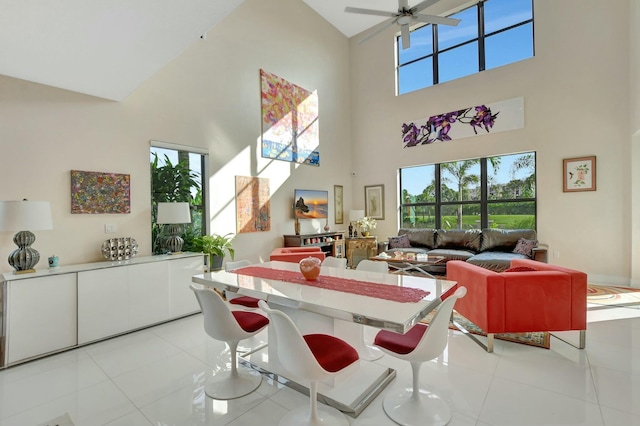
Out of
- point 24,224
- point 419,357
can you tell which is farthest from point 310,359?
point 24,224

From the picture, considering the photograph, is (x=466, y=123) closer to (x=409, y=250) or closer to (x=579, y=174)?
(x=579, y=174)

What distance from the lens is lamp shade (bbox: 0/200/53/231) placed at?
2.71 meters

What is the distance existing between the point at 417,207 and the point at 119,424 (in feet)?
21.3

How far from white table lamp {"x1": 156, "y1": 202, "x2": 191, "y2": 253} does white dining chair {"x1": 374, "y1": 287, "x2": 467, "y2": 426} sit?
10.1 feet

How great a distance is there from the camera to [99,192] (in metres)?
3.64

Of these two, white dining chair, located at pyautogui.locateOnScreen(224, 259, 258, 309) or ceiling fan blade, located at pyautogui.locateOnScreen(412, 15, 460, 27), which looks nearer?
white dining chair, located at pyautogui.locateOnScreen(224, 259, 258, 309)

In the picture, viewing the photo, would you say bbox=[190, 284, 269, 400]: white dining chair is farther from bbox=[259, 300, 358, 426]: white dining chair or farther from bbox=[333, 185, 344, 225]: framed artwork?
bbox=[333, 185, 344, 225]: framed artwork

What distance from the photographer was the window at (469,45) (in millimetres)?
5930

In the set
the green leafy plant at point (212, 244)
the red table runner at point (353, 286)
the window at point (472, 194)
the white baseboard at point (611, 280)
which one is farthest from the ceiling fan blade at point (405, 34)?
the white baseboard at point (611, 280)

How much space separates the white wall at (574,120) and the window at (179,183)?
5.05 m

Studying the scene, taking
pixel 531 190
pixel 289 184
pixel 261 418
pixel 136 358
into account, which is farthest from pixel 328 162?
pixel 261 418

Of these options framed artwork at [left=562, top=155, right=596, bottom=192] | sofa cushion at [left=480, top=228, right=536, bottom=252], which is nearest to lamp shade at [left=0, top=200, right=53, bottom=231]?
Result: sofa cushion at [left=480, top=228, right=536, bottom=252]

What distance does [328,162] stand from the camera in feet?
24.1

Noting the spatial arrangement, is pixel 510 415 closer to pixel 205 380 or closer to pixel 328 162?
pixel 205 380
